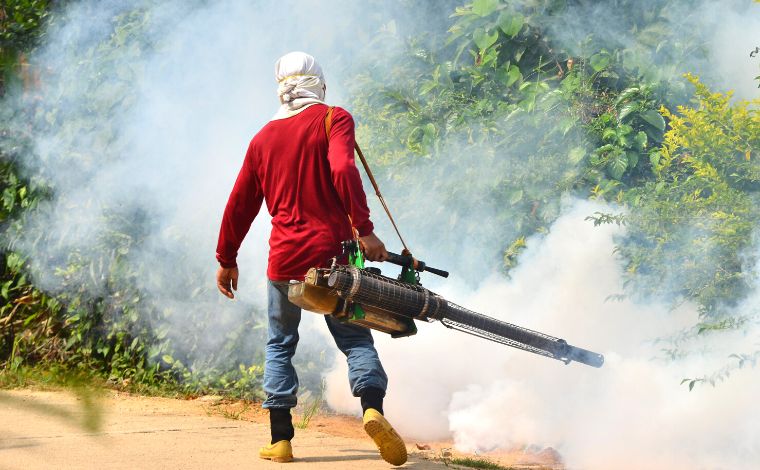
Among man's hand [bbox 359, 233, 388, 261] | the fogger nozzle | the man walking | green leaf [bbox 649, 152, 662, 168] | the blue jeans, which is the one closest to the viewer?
the fogger nozzle

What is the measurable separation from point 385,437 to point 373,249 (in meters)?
0.70

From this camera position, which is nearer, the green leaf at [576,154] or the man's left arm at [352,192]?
the man's left arm at [352,192]


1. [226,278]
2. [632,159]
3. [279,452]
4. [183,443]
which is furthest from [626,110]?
[183,443]

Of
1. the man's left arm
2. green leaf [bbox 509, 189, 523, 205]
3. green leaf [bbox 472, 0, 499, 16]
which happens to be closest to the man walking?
the man's left arm

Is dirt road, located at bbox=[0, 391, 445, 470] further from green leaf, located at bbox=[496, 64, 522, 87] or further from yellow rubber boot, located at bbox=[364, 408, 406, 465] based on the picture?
green leaf, located at bbox=[496, 64, 522, 87]

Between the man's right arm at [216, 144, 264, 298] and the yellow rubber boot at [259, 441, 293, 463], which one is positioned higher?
the man's right arm at [216, 144, 264, 298]

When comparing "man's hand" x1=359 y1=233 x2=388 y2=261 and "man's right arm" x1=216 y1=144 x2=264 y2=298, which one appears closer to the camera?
"man's hand" x1=359 y1=233 x2=388 y2=261

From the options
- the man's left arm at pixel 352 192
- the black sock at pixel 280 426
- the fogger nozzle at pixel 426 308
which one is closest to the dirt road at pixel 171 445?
the black sock at pixel 280 426

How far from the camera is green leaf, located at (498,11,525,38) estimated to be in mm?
5609

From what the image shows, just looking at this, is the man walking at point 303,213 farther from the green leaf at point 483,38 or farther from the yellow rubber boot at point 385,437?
the green leaf at point 483,38

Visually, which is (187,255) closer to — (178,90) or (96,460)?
(178,90)

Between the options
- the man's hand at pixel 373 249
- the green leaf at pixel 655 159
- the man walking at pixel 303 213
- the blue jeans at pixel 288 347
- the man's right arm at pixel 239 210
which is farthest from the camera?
the green leaf at pixel 655 159

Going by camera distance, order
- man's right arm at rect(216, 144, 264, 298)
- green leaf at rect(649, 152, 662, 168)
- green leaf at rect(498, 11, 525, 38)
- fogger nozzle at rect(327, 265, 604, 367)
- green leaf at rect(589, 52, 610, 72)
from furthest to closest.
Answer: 1. green leaf at rect(498, 11, 525, 38)
2. green leaf at rect(589, 52, 610, 72)
3. green leaf at rect(649, 152, 662, 168)
4. man's right arm at rect(216, 144, 264, 298)
5. fogger nozzle at rect(327, 265, 604, 367)

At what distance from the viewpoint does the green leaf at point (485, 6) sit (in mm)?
5664
